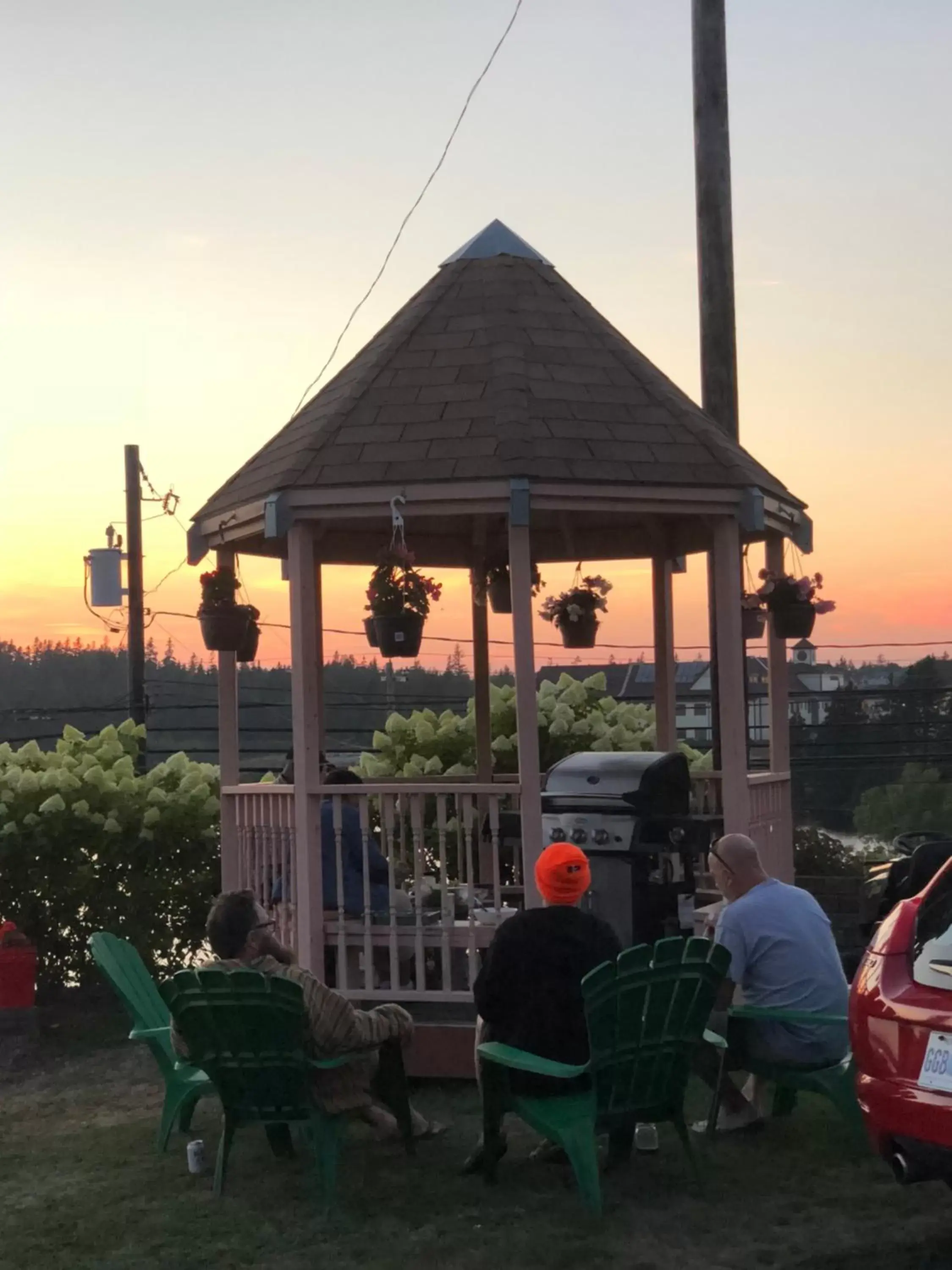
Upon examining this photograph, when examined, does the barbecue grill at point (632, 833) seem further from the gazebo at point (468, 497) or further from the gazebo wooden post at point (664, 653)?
the gazebo wooden post at point (664, 653)

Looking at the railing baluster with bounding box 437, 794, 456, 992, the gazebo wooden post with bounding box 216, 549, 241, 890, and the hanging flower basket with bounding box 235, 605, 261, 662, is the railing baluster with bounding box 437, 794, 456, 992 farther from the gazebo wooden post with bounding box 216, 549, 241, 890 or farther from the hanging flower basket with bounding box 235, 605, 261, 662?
the hanging flower basket with bounding box 235, 605, 261, 662

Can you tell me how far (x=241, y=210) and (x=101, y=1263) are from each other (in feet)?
25.6

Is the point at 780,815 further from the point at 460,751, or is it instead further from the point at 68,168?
the point at 68,168

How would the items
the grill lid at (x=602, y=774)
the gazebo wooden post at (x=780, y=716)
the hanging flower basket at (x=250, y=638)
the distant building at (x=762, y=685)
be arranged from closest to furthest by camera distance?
1. the grill lid at (x=602, y=774)
2. the hanging flower basket at (x=250, y=638)
3. the gazebo wooden post at (x=780, y=716)
4. the distant building at (x=762, y=685)

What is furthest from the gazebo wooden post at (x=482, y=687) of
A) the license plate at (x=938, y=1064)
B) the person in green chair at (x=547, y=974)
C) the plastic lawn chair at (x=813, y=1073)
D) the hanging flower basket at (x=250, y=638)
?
the license plate at (x=938, y=1064)

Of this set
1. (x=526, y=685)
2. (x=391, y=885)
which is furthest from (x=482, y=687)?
(x=526, y=685)

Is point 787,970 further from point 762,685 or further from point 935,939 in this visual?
point 762,685

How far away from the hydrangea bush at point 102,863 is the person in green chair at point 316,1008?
15.6 ft

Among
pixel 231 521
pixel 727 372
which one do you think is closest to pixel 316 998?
pixel 231 521

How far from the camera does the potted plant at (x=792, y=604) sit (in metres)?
9.19

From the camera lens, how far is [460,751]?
13117 millimetres

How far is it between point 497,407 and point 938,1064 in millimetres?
4486

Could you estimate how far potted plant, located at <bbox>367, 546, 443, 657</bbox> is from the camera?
27.3 ft

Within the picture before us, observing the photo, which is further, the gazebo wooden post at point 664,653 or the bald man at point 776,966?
the gazebo wooden post at point 664,653
